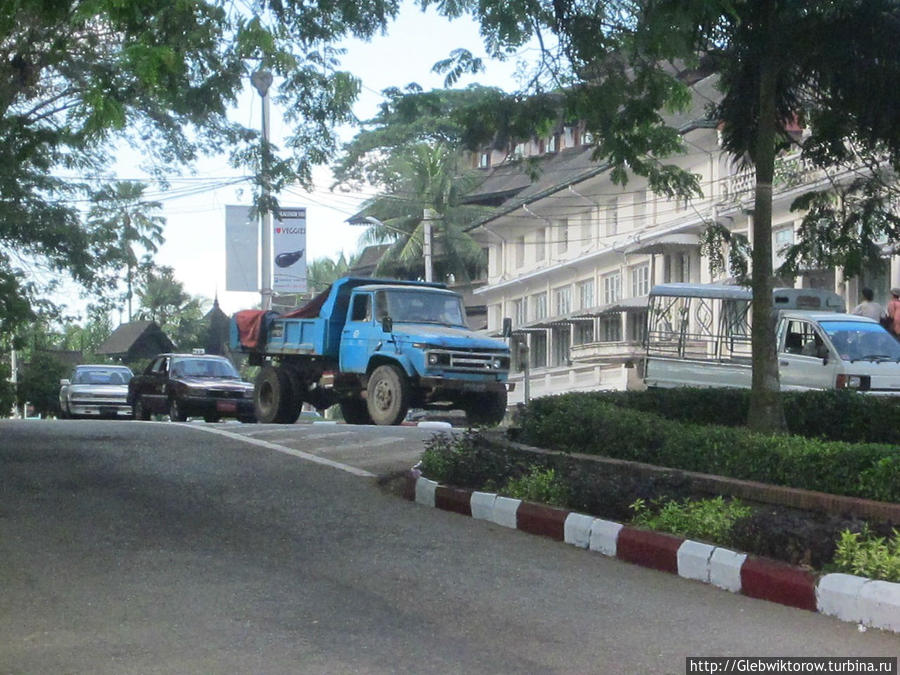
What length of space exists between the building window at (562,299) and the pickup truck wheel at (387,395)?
2947 centimetres

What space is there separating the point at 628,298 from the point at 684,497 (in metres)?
35.8

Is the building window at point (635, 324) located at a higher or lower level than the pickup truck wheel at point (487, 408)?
higher

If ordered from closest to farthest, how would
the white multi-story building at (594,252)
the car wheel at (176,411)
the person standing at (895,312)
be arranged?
the person standing at (895,312) < the car wheel at (176,411) < the white multi-story building at (594,252)

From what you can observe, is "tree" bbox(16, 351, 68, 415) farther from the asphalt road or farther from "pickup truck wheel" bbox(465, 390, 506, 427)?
the asphalt road

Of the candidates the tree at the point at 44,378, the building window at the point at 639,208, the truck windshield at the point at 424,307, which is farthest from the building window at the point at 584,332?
the truck windshield at the point at 424,307

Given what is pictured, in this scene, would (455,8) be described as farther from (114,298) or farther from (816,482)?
(114,298)

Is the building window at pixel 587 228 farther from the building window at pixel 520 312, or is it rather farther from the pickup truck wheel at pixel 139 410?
the pickup truck wheel at pixel 139 410

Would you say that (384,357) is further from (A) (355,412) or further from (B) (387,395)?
(A) (355,412)

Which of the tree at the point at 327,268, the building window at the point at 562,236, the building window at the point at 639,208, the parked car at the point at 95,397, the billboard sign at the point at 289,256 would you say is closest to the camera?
the parked car at the point at 95,397

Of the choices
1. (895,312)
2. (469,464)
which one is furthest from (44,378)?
(469,464)

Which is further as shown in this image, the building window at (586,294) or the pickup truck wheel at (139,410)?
the building window at (586,294)

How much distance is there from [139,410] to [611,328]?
20.6 meters

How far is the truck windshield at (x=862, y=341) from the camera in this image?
21219mm

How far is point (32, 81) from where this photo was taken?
16.8 metres
